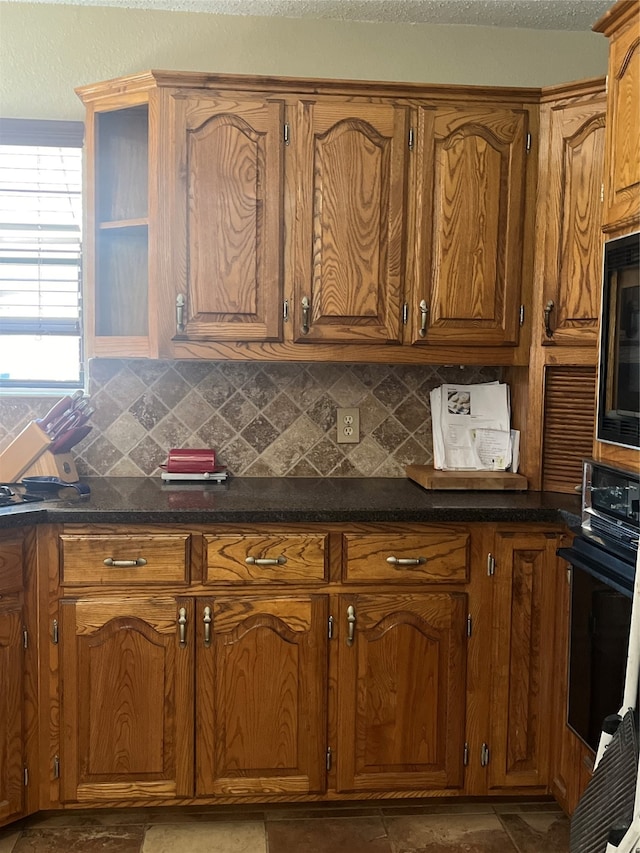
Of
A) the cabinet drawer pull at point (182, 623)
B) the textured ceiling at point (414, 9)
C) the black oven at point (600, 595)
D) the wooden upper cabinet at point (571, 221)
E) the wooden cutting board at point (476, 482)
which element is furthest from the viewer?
the textured ceiling at point (414, 9)

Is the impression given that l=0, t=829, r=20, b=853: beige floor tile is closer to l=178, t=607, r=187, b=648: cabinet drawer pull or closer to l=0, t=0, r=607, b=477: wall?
l=178, t=607, r=187, b=648: cabinet drawer pull

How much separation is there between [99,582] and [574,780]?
1.45 meters

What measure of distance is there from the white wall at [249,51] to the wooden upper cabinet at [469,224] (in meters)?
0.44

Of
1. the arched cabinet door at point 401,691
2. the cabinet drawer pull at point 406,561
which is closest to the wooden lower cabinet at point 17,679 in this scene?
the arched cabinet door at point 401,691

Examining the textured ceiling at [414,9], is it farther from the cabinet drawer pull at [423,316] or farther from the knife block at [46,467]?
the knife block at [46,467]

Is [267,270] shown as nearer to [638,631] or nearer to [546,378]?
[546,378]

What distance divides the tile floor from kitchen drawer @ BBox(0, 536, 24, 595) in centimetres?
71

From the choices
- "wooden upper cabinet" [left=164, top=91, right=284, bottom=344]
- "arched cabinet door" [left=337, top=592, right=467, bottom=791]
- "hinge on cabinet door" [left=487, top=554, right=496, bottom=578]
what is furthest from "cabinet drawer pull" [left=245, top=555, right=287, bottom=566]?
"wooden upper cabinet" [left=164, top=91, right=284, bottom=344]

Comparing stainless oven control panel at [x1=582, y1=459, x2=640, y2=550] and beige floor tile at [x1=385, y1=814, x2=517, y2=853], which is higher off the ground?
stainless oven control panel at [x1=582, y1=459, x2=640, y2=550]

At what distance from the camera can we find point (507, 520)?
239 centimetres

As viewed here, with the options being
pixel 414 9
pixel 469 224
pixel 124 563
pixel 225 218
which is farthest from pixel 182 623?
pixel 414 9

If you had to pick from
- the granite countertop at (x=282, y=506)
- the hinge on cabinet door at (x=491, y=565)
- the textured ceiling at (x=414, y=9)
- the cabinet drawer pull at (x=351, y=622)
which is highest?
the textured ceiling at (x=414, y=9)

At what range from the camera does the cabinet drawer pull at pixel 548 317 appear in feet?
8.66

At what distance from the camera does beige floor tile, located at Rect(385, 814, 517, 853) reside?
2.30 meters
